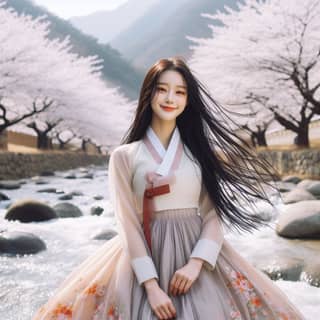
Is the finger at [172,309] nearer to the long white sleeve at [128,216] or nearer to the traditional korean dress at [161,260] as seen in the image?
the traditional korean dress at [161,260]

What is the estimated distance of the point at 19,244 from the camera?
5988 mm

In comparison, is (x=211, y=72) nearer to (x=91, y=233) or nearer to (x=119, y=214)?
(x=91, y=233)

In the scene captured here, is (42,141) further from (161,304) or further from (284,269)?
(161,304)

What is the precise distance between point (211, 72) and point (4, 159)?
9.29m

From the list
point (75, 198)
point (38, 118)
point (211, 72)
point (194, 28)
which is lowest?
point (75, 198)

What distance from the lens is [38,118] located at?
26.1 m

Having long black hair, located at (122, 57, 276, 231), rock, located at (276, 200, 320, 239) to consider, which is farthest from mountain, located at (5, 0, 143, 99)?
long black hair, located at (122, 57, 276, 231)

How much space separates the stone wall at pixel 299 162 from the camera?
46.5ft

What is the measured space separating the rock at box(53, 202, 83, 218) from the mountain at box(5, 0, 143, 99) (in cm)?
6751

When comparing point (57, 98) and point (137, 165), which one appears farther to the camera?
point (57, 98)

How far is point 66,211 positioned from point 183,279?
24.8ft

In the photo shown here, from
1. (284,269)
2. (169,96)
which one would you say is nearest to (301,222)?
(284,269)

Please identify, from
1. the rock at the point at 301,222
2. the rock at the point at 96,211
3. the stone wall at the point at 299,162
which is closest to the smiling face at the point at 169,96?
the rock at the point at 301,222

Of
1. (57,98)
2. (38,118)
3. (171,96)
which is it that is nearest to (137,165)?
(171,96)
